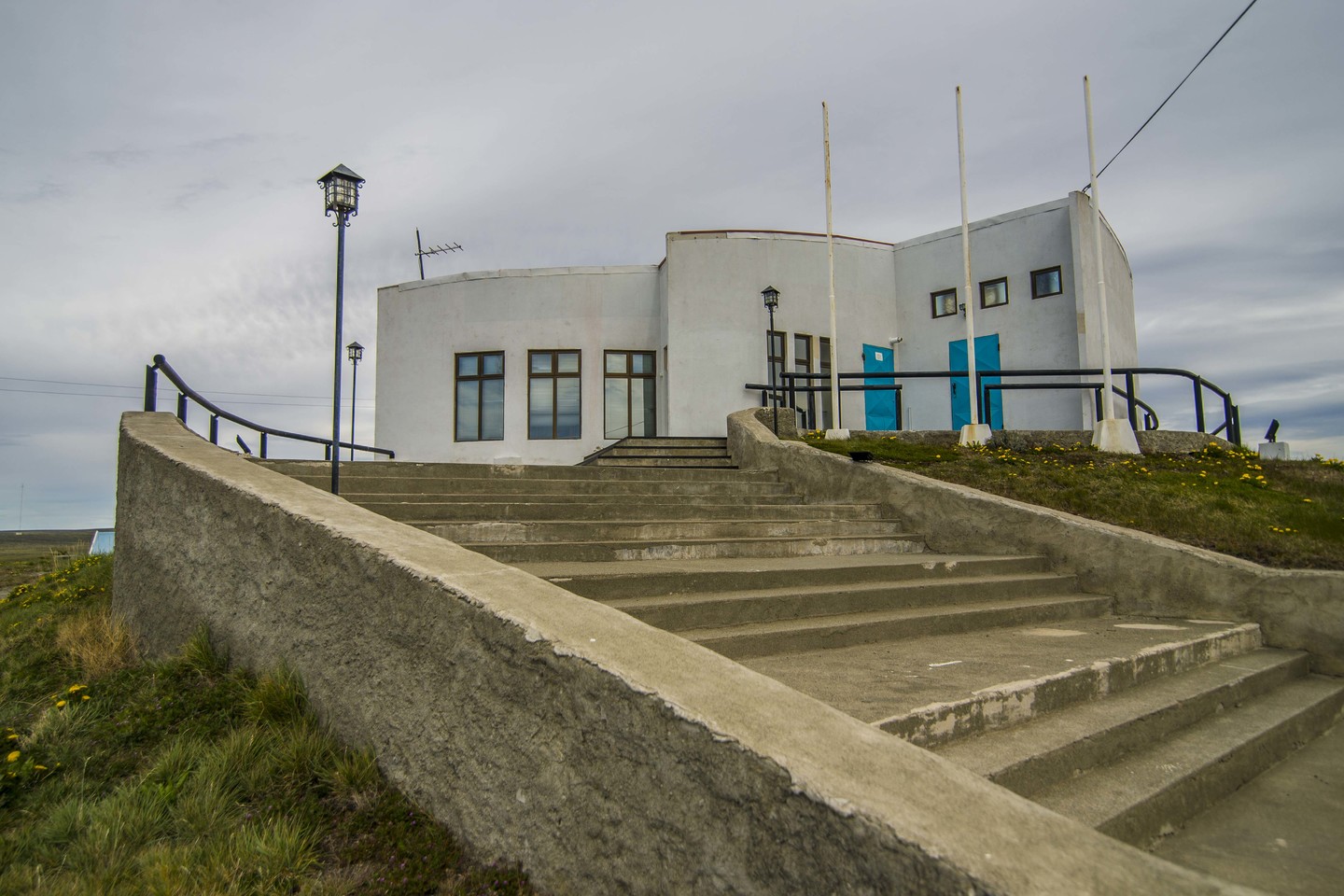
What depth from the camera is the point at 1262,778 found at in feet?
11.3

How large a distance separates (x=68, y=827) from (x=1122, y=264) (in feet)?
65.8

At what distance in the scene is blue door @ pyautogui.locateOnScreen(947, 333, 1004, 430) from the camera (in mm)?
16344

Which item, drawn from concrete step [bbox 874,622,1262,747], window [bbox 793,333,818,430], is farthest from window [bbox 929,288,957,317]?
concrete step [bbox 874,622,1262,747]

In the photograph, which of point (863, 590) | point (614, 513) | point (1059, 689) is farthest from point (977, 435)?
point (1059, 689)

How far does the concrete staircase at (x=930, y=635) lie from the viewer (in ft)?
9.76

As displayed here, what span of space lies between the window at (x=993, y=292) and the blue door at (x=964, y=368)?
2.24 ft

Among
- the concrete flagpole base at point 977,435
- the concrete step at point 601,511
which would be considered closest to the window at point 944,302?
the concrete flagpole base at point 977,435

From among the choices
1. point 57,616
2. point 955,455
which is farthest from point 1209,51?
point 57,616

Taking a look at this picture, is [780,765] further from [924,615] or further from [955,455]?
[955,455]

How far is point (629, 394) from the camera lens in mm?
17516

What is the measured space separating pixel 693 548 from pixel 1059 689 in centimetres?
282

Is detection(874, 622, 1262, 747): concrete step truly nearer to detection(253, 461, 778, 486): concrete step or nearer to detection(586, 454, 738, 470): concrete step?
detection(253, 461, 778, 486): concrete step

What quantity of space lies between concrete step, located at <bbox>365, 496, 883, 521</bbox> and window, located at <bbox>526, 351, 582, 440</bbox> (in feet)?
33.6

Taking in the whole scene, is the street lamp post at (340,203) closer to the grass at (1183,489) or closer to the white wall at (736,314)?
the grass at (1183,489)
